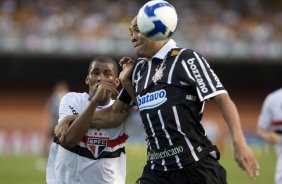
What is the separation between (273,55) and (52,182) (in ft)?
94.9

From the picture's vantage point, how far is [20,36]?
104ft

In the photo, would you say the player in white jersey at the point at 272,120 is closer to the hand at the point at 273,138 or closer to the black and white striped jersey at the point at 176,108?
the hand at the point at 273,138

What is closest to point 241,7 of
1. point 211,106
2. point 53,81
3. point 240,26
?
point 240,26

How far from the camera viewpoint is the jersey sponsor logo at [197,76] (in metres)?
5.52

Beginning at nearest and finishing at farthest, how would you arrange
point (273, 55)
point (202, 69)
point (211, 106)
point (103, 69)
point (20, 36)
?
point (202, 69) < point (103, 69) < point (20, 36) < point (273, 55) < point (211, 106)

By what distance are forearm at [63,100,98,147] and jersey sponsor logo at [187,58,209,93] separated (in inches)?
35.1

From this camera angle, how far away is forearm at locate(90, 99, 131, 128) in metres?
6.40

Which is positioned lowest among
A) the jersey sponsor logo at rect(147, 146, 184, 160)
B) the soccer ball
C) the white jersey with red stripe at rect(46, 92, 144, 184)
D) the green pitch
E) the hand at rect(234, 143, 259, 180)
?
the hand at rect(234, 143, 259, 180)

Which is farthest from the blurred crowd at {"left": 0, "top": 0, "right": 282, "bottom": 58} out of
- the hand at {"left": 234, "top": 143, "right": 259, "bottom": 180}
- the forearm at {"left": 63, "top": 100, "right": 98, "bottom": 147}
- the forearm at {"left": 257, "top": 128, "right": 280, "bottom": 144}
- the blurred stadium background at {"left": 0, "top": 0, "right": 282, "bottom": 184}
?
the hand at {"left": 234, "top": 143, "right": 259, "bottom": 180}

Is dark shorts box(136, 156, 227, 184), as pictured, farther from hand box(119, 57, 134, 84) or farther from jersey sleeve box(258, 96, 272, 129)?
jersey sleeve box(258, 96, 272, 129)

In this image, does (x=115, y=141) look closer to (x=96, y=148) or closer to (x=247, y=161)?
(x=96, y=148)

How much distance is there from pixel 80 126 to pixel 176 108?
0.92 metres

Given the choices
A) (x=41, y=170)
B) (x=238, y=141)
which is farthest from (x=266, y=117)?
(x=41, y=170)

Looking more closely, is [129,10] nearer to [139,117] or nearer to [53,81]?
[53,81]
